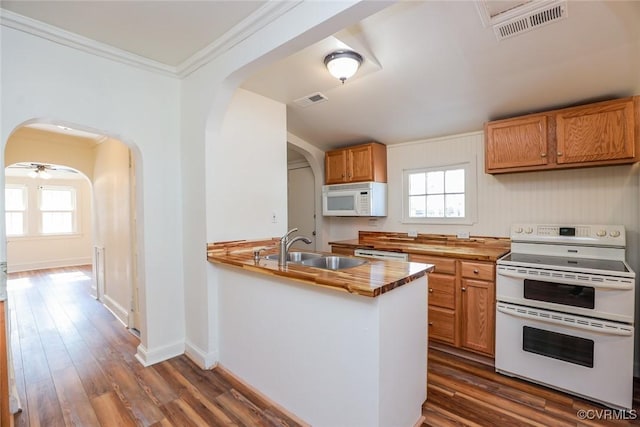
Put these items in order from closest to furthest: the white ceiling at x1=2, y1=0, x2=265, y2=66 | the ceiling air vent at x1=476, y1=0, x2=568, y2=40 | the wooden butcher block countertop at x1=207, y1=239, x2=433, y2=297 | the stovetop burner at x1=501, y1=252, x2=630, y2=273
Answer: the wooden butcher block countertop at x1=207, y1=239, x2=433, y2=297
the ceiling air vent at x1=476, y1=0, x2=568, y2=40
the white ceiling at x1=2, y1=0, x2=265, y2=66
the stovetop burner at x1=501, y1=252, x2=630, y2=273

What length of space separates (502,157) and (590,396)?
1.89 meters

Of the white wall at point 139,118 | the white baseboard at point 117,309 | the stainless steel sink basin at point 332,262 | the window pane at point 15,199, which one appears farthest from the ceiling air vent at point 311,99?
the window pane at point 15,199

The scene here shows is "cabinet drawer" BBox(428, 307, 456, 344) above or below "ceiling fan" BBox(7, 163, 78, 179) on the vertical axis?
below

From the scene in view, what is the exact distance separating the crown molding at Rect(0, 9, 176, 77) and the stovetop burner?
3.34m

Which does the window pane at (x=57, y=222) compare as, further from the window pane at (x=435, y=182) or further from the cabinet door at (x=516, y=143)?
the cabinet door at (x=516, y=143)

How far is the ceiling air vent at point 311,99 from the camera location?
290cm

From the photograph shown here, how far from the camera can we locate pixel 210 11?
1854 mm

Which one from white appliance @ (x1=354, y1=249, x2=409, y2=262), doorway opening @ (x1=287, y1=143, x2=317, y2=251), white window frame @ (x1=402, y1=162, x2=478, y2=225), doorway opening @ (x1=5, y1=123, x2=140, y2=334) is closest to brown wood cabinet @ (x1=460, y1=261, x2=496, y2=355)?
white appliance @ (x1=354, y1=249, x2=409, y2=262)

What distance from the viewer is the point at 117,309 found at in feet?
12.1

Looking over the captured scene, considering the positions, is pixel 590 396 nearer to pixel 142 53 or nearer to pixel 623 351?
pixel 623 351

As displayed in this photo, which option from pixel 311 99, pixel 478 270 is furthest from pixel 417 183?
pixel 311 99

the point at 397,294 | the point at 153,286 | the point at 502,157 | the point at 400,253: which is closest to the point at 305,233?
the point at 400,253

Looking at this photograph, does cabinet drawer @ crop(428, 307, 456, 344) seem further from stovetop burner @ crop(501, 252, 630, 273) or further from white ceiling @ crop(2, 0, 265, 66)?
white ceiling @ crop(2, 0, 265, 66)

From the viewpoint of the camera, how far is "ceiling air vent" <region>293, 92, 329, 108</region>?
2.90m
